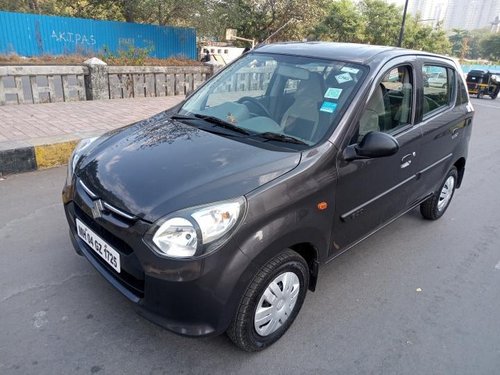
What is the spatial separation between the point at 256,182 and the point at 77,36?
2096 centimetres

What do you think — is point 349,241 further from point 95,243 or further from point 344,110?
point 95,243

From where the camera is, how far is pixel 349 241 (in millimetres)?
2902

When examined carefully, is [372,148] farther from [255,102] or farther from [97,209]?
[97,209]

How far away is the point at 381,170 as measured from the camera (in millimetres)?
2943

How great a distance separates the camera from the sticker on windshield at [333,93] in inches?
109

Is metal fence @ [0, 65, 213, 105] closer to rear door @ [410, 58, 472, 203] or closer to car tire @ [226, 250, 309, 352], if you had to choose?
rear door @ [410, 58, 472, 203]

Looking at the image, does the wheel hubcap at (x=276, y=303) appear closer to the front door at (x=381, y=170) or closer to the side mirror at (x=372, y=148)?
the front door at (x=381, y=170)

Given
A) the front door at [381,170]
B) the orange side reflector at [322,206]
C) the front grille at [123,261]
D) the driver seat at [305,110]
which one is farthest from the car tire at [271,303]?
the driver seat at [305,110]

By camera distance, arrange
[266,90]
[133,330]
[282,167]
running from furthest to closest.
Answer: [266,90], [133,330], [282,167]

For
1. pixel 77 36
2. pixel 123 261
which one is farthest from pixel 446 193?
pixel 77 36

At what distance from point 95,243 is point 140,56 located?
375 inches

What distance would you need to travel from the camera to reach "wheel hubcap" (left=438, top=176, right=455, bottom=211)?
170 inches

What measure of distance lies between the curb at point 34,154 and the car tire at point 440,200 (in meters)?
4.49

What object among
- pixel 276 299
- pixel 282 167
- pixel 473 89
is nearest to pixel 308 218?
pixel 282 167
